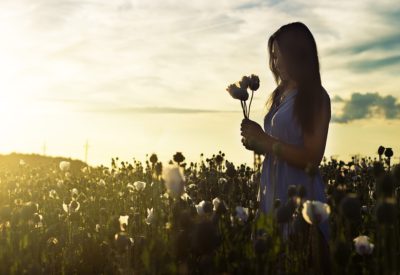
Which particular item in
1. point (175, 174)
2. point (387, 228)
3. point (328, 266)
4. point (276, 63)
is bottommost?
point (328, 266)

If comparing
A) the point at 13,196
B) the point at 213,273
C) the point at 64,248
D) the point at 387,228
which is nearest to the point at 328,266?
the point at 213,273

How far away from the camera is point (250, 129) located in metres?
4.60

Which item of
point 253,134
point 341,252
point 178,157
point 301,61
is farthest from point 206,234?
point 301,61

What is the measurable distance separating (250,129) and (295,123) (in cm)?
51

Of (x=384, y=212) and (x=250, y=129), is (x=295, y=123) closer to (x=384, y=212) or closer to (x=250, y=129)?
(x=250, y=129)

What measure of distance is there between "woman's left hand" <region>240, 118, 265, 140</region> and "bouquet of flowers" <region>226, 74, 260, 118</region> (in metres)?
0.07

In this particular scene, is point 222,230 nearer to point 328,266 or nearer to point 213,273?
point 213,273

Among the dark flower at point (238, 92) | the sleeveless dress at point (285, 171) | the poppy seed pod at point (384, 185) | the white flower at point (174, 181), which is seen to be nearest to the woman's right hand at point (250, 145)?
the sleeveless dress at point (285, 171)

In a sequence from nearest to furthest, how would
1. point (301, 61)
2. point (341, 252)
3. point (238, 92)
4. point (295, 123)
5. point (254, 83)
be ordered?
point (341, 252) → point (238, 92) → point (254, 83) → point (295, 123) → point (301, 61)

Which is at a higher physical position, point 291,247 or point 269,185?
point 269,185

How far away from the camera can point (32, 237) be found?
5.16 meters

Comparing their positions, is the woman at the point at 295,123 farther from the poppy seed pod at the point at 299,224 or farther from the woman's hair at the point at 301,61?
the poppy seed pod at the point at 299,224

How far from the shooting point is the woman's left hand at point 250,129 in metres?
4.56

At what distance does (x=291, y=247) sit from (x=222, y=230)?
592 millimetres
